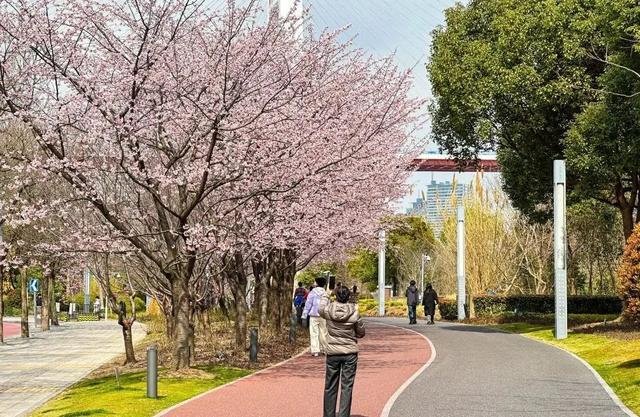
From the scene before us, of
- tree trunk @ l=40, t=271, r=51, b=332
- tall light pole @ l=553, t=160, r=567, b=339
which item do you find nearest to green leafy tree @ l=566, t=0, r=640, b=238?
tall light pole @ l=553, t=160, r=567, b=339

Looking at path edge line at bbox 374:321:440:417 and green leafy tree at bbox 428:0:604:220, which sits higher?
green leafy tree at bbox 428:0:604:220

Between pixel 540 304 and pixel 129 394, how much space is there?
97.6ft

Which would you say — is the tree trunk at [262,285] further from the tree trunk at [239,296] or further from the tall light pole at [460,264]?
the tall light pole at [460,264]

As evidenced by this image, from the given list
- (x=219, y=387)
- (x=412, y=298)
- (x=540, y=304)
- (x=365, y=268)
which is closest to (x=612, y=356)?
(x=219, y=387)

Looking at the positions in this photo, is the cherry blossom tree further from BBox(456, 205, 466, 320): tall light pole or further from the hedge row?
the hedge row

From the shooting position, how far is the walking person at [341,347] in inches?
472

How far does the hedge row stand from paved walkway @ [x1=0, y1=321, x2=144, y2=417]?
16.0 m

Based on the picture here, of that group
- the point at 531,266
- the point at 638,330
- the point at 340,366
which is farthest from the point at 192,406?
the point at 531,266

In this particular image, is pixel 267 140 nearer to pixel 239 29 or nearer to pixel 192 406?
pixel 239 29

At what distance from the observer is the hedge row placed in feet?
140

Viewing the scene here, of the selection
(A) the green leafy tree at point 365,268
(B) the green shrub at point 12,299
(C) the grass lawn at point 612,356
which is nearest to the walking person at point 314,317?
(C) the grass lawn at point 612,356

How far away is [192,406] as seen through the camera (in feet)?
47.3

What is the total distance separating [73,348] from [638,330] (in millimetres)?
19127

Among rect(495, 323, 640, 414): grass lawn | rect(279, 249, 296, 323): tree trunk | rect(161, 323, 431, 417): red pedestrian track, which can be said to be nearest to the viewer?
rect(161, 323, 431, 417): red pedestrian track
